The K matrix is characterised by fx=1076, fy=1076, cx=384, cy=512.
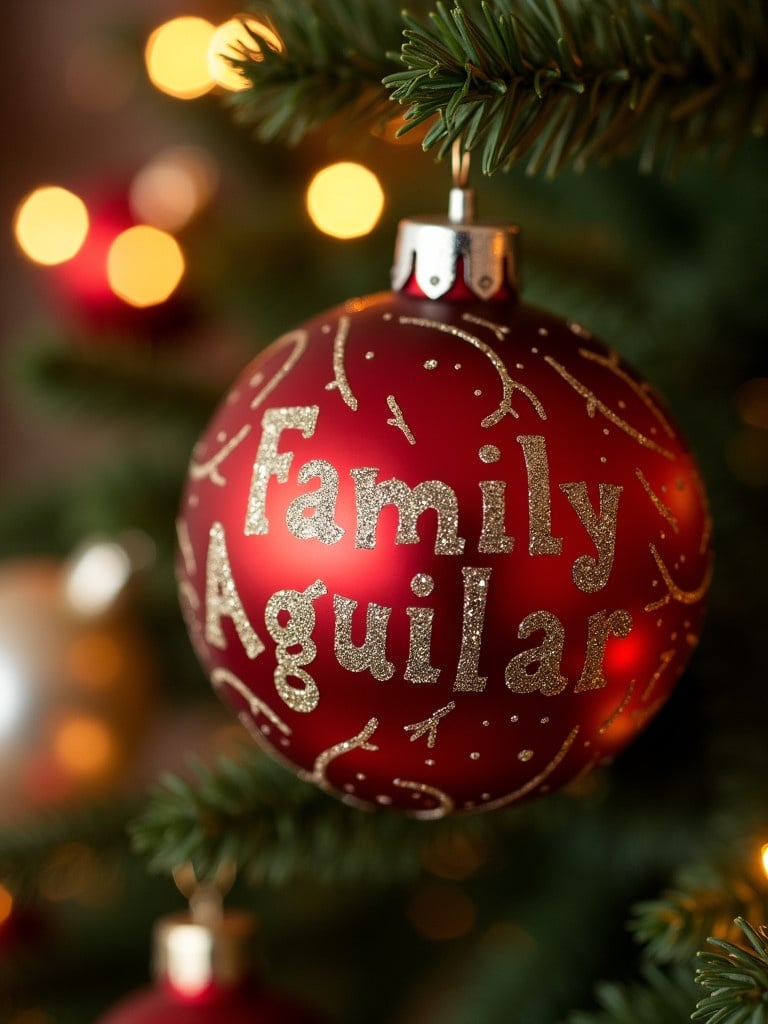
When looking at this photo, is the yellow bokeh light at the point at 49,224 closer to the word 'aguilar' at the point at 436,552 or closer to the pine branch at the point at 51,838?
the pine branch at the point at 51,838

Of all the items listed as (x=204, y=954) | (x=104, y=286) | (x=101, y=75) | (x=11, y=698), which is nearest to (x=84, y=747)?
(x=11, y=698)

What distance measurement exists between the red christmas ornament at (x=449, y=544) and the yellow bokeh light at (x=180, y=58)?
0.61 m

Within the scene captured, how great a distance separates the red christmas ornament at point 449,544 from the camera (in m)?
0.39

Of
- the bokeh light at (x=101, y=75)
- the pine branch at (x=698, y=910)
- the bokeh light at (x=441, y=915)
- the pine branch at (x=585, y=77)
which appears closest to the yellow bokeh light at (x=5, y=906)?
the bokeh light at (x=441, y=915)

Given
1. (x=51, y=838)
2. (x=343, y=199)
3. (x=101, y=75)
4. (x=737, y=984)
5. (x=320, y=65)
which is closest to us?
(x=737, y=984)

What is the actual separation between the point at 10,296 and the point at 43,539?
59 cm

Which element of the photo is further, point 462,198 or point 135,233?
point 135,233

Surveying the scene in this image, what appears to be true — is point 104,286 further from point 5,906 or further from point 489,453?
point 489,453

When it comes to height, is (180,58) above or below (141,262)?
above

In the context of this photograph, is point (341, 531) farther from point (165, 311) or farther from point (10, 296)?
point (10, 296)

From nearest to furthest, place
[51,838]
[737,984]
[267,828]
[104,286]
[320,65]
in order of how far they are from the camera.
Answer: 1. [737,984]
2. [320,65]
3. [267,828]
4. [51,838]
5. [104,286]

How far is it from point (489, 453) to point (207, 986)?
42 cm

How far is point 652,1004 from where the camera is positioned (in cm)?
47

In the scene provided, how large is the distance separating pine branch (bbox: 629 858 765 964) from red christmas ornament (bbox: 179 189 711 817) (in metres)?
0.08
